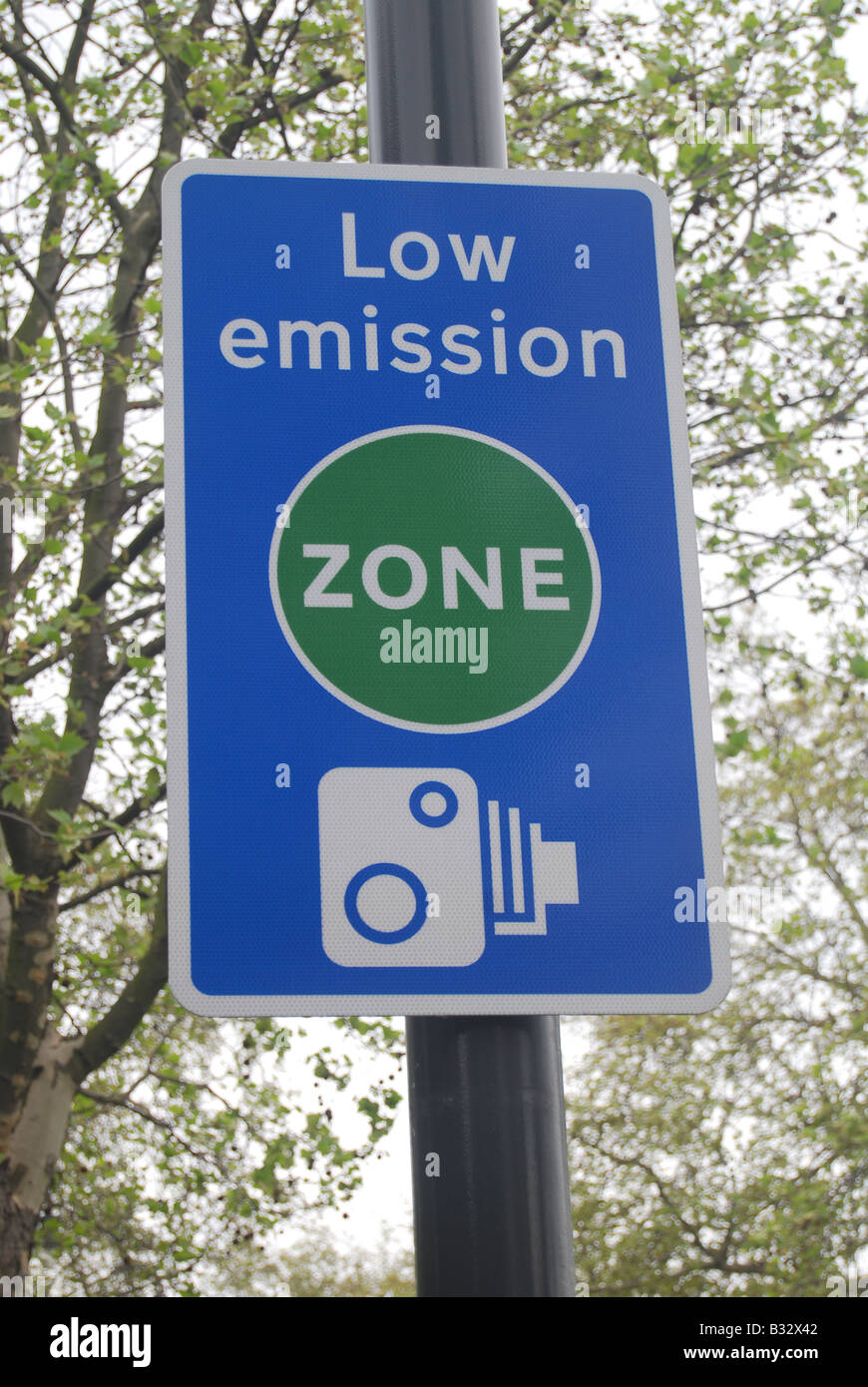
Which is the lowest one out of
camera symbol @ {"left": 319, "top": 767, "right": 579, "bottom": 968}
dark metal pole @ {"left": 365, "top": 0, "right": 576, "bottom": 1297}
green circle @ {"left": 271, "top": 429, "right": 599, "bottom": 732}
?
dark metal pole @ {"left": 365, "top": 0, "right": 576, "bottom": 1297}

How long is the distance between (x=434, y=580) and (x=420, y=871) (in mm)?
335

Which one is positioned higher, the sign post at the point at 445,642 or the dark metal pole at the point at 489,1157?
the sign post at the point at 445,642

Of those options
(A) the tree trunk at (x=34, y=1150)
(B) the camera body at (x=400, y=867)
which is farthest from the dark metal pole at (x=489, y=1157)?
(A) the tree trunk at (x=34, y=1150)

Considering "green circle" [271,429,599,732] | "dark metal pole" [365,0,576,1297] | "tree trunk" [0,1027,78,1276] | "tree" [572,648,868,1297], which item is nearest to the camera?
"dark metal pole" [365,0,576,1297]

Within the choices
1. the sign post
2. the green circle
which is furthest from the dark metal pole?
the green circle

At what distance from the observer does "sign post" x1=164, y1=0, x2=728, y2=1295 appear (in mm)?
1735

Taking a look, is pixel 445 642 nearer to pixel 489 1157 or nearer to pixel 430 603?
pixel 430 603

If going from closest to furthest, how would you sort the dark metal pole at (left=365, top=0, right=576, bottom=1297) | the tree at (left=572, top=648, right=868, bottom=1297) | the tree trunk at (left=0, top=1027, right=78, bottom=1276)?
1. the dark metal pole at (left=365, top=0, right=576, bottom=1297)
2. the tree trunk at (left=0, top=1027, right=78, bottom=1276)
3. the tree at (left=572, top=648, right=868, bottom=1297)

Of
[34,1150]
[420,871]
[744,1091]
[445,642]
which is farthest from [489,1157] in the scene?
[744,1091]

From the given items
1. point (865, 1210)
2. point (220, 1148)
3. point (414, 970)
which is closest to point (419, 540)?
point (414, 970)

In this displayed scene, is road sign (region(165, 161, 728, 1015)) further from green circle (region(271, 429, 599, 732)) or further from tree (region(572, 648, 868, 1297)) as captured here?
tree (region(572, 648, 868, 1297))

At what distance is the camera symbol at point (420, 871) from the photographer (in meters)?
1.73

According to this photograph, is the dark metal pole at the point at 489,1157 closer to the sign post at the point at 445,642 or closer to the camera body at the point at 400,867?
the sign post at the point at 445,642

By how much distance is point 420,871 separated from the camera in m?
1.76
